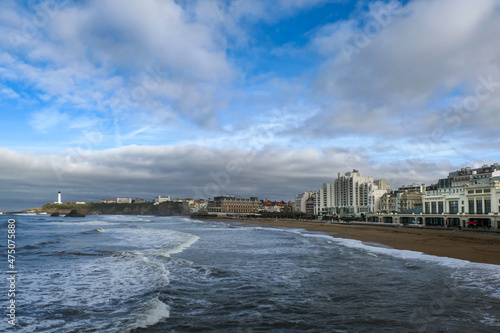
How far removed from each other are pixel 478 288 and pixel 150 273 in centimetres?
1323

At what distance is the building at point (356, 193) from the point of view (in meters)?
109

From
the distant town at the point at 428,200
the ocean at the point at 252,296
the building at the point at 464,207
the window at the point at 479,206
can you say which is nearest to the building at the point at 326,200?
the distant town at the point at 428,200

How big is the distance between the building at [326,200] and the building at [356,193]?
1.93 meters

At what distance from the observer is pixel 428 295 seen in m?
11.0

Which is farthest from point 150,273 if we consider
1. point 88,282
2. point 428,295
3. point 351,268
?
point 428,295

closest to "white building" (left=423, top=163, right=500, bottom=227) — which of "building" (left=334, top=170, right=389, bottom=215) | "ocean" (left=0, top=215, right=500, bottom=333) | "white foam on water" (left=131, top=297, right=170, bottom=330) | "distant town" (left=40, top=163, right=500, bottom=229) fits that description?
"distant town" (left=40, top=163, right=500, bottom=229)

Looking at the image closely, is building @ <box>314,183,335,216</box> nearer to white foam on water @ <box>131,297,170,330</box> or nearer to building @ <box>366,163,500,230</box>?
building @ <box>366,163,500,230</box>

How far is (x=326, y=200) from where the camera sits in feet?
450

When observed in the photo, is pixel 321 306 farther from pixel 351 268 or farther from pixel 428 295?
pixel 351 268

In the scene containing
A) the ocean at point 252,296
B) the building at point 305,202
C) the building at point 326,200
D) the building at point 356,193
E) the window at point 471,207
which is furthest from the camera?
the building at point 305,202

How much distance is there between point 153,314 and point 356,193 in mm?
120541

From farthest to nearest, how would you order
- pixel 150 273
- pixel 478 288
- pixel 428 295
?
pixel 150 273 → pixel 478 288 → pixel 428 295

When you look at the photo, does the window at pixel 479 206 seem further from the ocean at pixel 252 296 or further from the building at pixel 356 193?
the building at pixel 356 193

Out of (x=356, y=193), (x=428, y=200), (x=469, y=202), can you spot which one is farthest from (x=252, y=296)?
(x=356, y=193)
